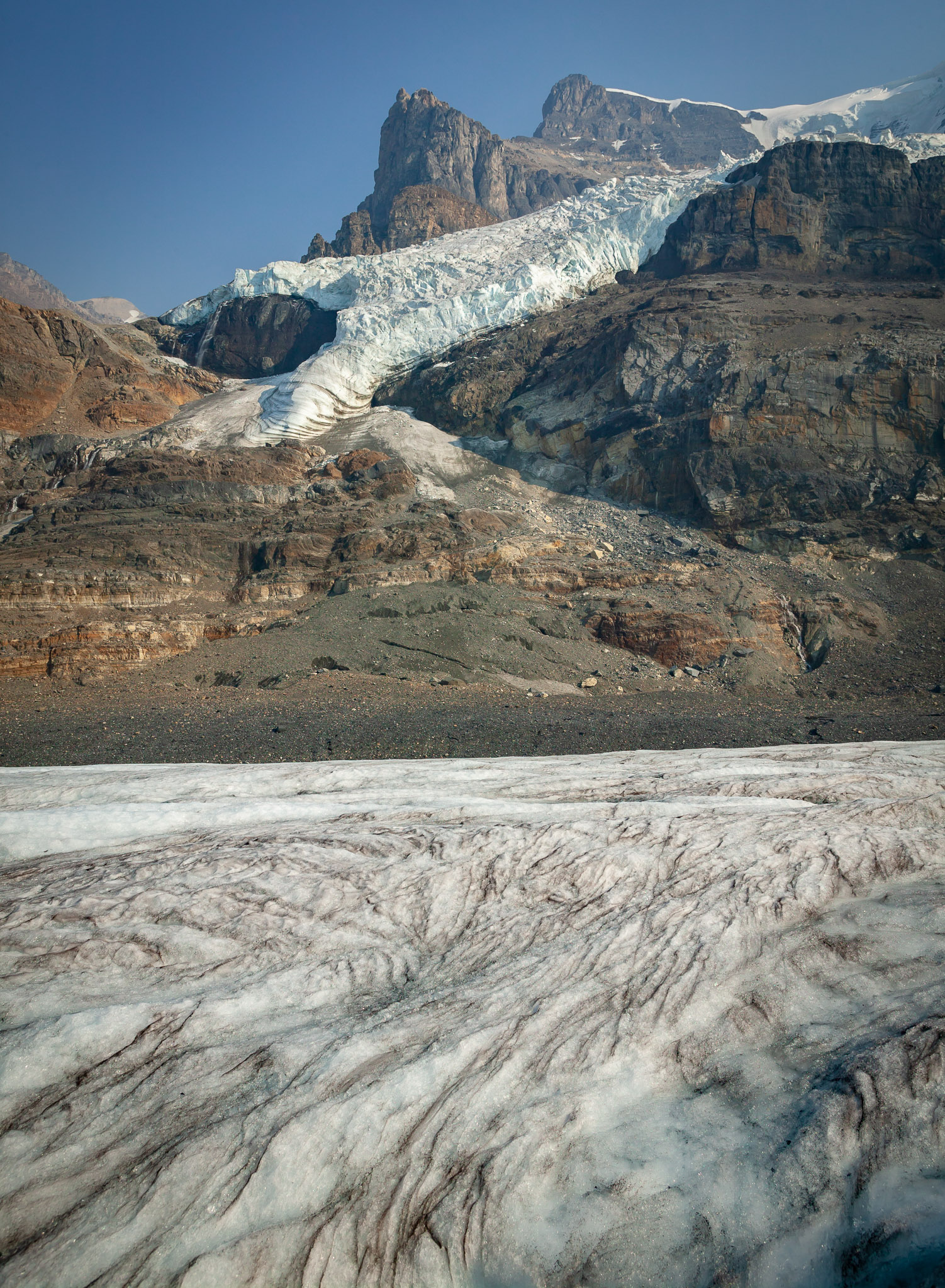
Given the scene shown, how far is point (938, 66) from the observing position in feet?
267

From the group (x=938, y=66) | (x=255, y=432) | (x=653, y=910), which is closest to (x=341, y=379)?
(x=255, y=432)

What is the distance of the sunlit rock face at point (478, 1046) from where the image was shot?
2051mm

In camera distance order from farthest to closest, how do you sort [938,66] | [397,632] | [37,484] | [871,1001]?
1. [938,66]
2. [37,484]
3. [397,632]
4. [871,1001]

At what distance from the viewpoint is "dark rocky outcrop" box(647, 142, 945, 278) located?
4194 centimetres

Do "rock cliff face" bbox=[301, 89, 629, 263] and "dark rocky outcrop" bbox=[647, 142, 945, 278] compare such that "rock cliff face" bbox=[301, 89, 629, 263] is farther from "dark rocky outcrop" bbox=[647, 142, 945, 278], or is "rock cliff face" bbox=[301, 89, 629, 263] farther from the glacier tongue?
"dark rocky outcrop" bbox=[647, 142, 945, 278]

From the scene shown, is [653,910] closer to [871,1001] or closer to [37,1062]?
[871,1001]

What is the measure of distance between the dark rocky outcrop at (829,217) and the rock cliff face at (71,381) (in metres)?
38.9

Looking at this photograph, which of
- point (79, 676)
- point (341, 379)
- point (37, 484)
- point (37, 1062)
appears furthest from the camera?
point (341, 379)

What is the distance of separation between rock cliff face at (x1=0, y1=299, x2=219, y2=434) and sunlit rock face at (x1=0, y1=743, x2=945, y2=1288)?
42.8 metres

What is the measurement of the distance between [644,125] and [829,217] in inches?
5013

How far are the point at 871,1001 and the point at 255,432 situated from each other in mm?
42410

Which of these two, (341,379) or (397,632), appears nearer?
(397,632)

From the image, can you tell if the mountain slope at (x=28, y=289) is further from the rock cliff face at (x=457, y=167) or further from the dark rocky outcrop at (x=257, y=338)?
the dark rocky outcrop at (x=257, y=338)

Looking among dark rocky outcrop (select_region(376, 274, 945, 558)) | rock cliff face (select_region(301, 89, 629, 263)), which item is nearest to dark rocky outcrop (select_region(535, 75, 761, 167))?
rock cliff face (select_region(301, 89, 629, 263))
